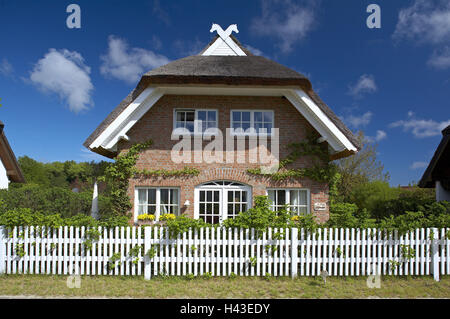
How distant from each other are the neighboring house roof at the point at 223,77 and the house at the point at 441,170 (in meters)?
4.20

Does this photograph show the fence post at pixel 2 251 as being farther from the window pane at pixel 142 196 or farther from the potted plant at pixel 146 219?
the window pane at pixel 142 196

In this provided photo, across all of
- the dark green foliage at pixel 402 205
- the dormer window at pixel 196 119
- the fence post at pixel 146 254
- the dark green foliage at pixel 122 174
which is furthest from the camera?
the dark green foliage at pixel 402 205

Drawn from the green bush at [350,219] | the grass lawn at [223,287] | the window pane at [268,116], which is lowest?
the grass lawn at [223,287]

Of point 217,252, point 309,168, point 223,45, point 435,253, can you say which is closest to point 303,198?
point 309,168

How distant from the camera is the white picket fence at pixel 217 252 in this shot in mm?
5961

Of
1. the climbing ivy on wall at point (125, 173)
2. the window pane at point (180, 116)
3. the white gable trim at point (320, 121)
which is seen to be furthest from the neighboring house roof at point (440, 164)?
the window pane at point (180, 116)

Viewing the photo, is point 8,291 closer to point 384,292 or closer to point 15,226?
point 15,226

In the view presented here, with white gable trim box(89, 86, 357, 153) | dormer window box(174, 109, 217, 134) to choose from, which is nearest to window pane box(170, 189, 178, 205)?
dormer window box(174, 109, 217, 134)

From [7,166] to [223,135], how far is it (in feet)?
40.2

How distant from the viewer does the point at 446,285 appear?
5.77 m

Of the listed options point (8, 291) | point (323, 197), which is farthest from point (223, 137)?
point (8, 291)

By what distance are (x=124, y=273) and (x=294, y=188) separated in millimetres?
5484

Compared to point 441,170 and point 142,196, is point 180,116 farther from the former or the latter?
point 441,170

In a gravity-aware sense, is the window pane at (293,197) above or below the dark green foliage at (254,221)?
above
